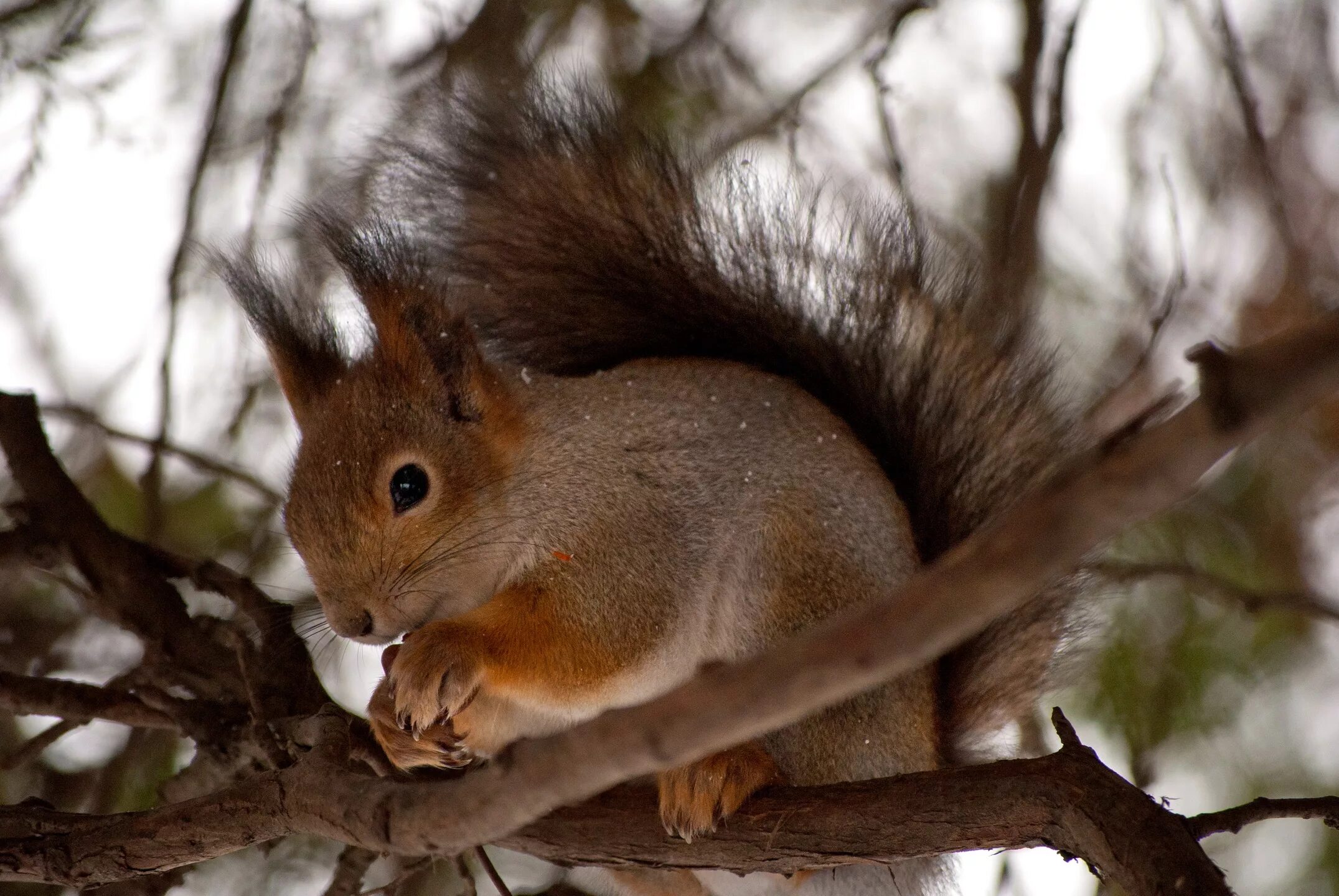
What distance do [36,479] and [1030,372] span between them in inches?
72.0

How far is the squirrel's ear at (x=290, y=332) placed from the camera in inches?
84.7

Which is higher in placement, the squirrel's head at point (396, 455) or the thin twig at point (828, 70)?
the thin twig at point (828, 70)

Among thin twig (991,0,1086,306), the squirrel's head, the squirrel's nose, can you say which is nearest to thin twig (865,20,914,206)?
thin twig (991,0,1086,306)

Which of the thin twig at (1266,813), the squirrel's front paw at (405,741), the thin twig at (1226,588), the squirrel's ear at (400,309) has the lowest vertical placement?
the thin twig at (1266,813)

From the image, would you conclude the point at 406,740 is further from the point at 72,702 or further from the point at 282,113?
the point at 282,113

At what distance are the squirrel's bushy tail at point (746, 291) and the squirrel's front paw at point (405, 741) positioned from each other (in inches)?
31.4

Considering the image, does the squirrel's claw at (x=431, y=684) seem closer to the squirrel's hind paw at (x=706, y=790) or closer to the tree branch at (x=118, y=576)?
the squirrel's hind paw at (x=706, y=790)

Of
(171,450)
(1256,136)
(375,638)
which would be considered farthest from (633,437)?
(1256,136)

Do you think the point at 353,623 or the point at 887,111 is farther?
the point at 887,111

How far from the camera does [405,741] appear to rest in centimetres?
181

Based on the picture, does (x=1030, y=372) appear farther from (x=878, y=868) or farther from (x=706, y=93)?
(x=706, y=93)

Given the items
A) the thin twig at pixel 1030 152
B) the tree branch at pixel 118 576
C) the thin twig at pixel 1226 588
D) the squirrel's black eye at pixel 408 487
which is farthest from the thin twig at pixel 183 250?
the thin twig at pixel 1226 588

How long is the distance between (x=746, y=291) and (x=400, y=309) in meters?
0.64

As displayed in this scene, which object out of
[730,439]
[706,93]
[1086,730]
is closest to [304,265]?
[730,439]
